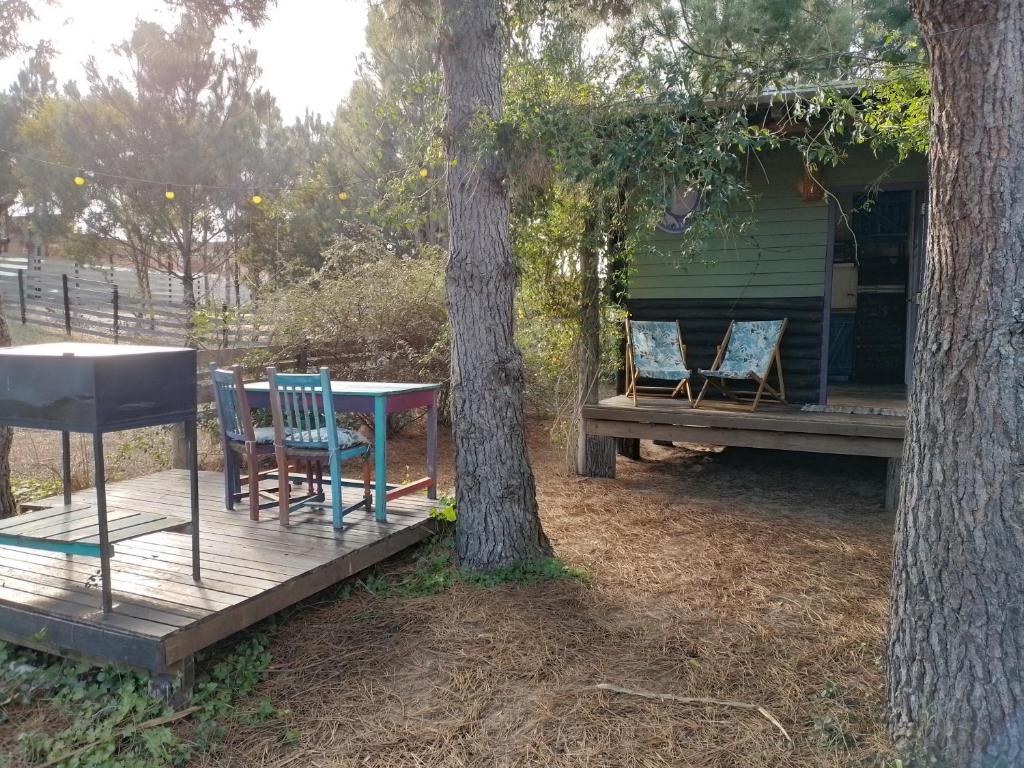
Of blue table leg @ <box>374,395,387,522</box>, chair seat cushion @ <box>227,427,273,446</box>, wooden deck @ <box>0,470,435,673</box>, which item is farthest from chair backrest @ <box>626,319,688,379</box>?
chair seat cushion @ <box>227,427,273,446</box>

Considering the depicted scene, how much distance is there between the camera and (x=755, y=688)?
281 cm

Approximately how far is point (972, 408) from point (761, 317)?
4.88 metres

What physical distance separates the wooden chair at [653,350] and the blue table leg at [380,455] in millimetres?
3075

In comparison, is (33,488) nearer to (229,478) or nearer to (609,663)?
(229,478)

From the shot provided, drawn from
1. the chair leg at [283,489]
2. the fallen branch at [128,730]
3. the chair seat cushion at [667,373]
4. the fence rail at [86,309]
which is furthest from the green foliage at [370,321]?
the fallen branch at [128,730]

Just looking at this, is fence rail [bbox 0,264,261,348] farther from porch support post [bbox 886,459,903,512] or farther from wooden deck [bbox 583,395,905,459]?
porch support post [bbox 886,459,903,512]

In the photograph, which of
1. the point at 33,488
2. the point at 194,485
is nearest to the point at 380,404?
the point at 194,485

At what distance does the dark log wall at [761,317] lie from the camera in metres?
6.80

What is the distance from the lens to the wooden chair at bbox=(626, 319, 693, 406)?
22.3ft

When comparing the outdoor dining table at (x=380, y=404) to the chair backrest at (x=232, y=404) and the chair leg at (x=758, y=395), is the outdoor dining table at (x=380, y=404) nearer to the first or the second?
the chair backrest at (x=232, y=404)

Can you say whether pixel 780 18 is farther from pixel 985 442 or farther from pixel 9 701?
pixel 9 701

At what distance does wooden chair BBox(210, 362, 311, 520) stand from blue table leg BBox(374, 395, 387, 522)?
0.48 meters

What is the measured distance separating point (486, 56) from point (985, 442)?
2.91m

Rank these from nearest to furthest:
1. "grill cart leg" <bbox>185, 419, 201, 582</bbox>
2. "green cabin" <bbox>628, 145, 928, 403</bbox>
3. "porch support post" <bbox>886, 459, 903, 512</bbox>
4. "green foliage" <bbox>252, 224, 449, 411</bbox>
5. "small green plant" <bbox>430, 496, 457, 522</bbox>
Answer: "grill cart leg" <bbox>185, 419, 201, 582</bbox> < "small green plant" <bbox>430, 496, 457, 522</bbox> < "porch support post" <bbox>886, 459, 903, 512</bbox> < "green cabin" <bbox>628, 145, 928, 403</bbox> < "green foliage" <bbox>252, 224, 449, 411</bbox>
